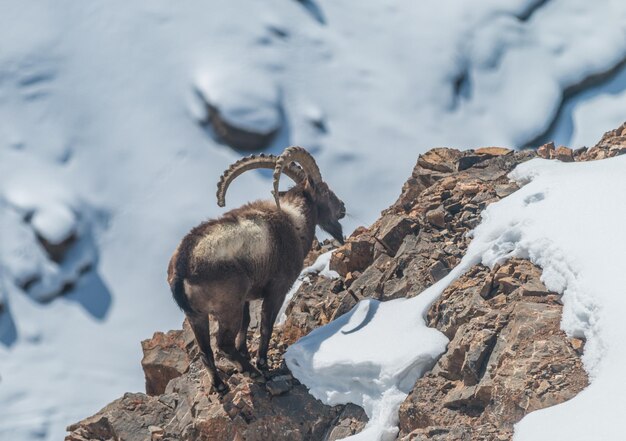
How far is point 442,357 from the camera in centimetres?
1223

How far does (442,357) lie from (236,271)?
10.4ft

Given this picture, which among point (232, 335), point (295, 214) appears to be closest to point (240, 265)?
point (232, 335)

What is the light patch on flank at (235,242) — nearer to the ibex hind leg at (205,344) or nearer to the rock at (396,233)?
the ibex hind leg at (205,344)

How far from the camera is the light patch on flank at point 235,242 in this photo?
1325cm

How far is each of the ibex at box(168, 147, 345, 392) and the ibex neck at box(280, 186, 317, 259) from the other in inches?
0.9

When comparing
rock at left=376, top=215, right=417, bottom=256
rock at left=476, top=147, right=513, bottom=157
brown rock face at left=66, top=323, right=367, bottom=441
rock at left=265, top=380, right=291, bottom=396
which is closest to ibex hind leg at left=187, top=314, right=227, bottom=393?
brown rock face at left=66, top=323, right=367, bottom=441

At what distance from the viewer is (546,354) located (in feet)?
35.3

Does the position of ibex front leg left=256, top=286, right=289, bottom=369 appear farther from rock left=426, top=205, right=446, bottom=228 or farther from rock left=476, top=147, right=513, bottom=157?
rock left=476, top=147, right=513, bottom=157

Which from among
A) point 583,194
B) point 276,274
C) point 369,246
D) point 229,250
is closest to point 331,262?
point 369,246

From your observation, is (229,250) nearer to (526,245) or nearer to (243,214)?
(243,214)

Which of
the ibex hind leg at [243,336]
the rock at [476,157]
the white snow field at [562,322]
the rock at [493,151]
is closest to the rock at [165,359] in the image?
the ibex hind leg at [243,336]

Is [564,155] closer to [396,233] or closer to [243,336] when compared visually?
[396,233]

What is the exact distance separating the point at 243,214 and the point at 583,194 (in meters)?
5.05

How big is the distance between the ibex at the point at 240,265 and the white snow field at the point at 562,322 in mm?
874
